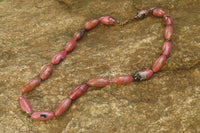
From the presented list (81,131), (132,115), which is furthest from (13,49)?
(132,115)

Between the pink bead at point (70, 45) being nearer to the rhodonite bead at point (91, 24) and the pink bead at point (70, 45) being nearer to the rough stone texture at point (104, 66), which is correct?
the rough stone texture at point (104, 66)

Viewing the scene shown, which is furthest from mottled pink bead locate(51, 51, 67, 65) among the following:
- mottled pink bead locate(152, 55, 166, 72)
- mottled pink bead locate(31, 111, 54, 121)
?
mottled pink bead locate(152, 55, 166, 72)

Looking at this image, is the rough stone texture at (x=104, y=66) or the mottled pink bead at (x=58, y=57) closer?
the rough stone texture at (x=104, y=66)

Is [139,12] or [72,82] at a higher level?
[139,12]

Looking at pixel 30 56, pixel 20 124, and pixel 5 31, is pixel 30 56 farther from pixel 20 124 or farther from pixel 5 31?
pixel 20 124

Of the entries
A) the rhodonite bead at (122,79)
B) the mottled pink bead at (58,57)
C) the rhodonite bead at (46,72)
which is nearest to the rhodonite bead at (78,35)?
the mottled pink bead at (58,57)

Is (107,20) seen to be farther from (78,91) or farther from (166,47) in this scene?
(78,91)
